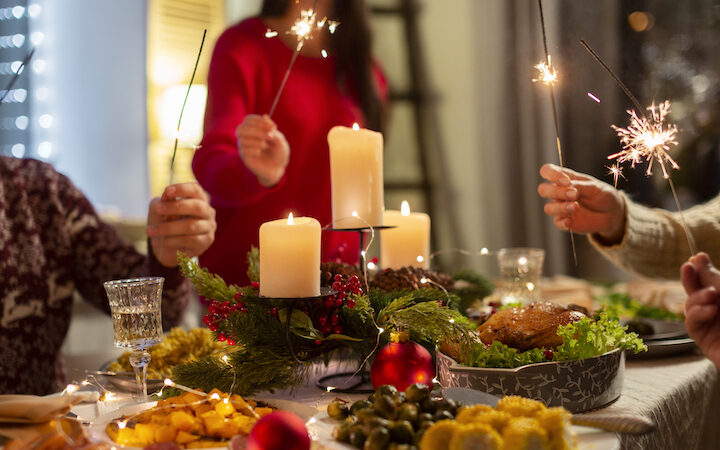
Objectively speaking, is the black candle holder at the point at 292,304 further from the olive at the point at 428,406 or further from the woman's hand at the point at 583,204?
the woman's hand at the point at 583,204

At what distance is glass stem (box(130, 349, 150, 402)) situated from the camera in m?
0.92

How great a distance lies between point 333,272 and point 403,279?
0.44 ft

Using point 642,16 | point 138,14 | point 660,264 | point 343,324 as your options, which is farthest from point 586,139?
point 138,14

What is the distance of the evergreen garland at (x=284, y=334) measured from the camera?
93 cm

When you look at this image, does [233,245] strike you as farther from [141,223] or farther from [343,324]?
[141,223]

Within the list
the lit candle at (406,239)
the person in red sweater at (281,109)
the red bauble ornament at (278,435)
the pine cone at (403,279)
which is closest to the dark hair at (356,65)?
the person in red sweater at (281,109)

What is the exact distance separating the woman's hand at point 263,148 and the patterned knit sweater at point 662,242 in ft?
2.46

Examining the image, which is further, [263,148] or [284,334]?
[263,148]

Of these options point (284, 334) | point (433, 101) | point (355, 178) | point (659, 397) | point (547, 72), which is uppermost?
point (433, 101)

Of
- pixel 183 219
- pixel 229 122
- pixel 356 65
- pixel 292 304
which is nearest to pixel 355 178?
pixel 292 304

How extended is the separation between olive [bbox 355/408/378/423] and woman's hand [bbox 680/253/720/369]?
0.42 metres

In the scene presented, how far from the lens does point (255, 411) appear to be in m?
0.82

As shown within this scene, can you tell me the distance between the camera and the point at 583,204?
1278 millimetres

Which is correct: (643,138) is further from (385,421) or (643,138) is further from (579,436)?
(385,421)
